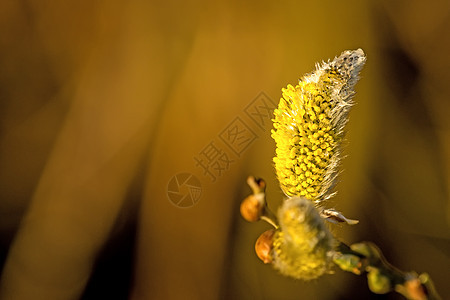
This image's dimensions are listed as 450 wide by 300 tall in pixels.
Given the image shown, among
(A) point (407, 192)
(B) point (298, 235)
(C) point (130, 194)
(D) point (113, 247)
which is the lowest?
(D) point (113, 247)

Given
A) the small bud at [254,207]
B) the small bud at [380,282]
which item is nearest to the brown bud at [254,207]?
the small bud at [254,207]

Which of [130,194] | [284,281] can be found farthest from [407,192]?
[130,194]

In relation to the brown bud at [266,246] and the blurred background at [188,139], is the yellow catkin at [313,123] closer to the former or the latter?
the brown bud at [266,246]

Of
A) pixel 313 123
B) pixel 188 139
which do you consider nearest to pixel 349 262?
pixel 313 123

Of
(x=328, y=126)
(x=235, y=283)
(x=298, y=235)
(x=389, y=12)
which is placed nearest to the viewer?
(x=298, y=235)

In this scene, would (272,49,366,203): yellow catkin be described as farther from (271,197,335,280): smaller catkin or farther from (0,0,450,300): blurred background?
(0,0,450,300): blurred background

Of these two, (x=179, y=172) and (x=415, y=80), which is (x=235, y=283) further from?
(x=415, y=80)

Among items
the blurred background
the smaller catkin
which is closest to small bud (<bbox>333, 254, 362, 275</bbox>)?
the smaller catkin

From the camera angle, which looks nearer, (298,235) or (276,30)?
(298,235)
